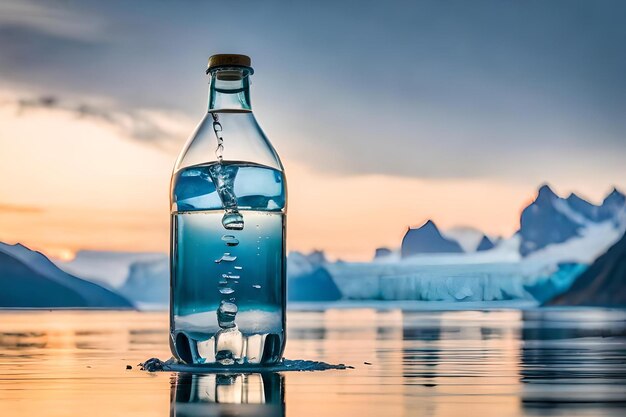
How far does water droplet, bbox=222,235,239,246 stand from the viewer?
3.87 meters

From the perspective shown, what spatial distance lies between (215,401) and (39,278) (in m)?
155

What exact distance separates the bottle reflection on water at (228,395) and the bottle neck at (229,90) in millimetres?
993

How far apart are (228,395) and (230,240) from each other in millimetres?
1138

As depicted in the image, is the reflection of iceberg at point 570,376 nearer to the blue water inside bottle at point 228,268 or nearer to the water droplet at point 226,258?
the blue water inside bottle at point 228,268

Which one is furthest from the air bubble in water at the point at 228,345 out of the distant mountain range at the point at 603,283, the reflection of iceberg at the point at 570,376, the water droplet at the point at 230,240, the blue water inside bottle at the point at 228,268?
the distant mountain range at the point at 603,283

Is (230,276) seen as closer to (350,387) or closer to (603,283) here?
(350,387)

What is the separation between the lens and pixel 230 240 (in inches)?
153

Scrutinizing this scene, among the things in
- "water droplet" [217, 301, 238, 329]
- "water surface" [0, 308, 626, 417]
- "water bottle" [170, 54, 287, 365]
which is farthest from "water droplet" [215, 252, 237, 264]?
"water surface" [0, 308, 626, 417]

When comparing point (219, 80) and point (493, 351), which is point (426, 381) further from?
point (493, 351)

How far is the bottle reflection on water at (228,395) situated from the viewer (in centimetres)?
240

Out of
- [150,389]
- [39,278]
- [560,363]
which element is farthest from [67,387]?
[39,278]

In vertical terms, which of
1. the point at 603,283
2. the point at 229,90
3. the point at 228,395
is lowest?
the point at 228,395

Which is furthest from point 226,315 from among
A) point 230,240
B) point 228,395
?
point 228,395

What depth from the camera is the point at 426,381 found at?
316cm
